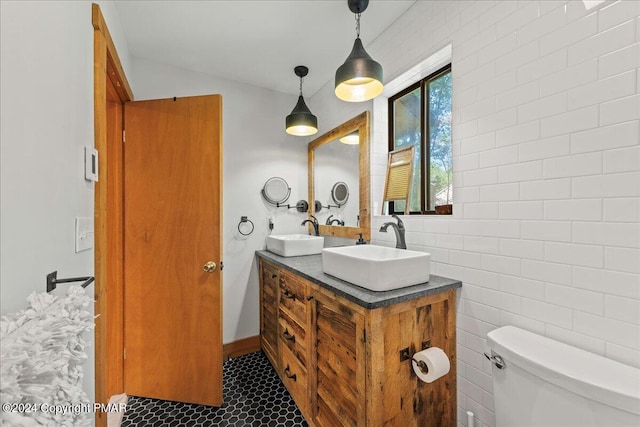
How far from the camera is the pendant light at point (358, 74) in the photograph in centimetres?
144

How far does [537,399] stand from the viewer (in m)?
0.93

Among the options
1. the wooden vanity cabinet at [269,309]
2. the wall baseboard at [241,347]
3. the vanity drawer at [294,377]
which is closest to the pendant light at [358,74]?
the wooden vanity cabinet at [269,309]

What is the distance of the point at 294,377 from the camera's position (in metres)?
1.76

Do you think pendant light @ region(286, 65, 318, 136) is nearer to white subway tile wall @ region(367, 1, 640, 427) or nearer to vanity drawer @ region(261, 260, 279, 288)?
white subway tile wall @ region(367, 1, 640, 427)

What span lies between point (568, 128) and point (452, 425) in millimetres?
1455

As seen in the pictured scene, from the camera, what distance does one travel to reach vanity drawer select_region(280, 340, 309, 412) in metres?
1.63

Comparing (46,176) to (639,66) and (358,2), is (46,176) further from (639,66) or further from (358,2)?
(639,66)

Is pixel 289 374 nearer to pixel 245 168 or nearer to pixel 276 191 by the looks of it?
pixel 276 191

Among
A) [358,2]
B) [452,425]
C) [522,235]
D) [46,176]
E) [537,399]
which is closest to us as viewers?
[46,176]

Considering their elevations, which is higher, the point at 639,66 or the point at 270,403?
the point at 639,66

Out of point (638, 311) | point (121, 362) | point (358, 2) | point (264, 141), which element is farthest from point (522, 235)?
point (121, 362)

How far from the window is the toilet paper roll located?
0.85 m

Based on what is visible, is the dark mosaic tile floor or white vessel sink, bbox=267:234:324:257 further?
white vessel sink, bbox=267:234:324:257

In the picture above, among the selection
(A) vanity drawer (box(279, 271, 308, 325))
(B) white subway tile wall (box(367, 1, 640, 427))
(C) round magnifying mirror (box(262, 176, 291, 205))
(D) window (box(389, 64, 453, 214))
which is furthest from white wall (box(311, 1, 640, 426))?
(C) round magnifying mirror (box(262, 176, 291, 205))
